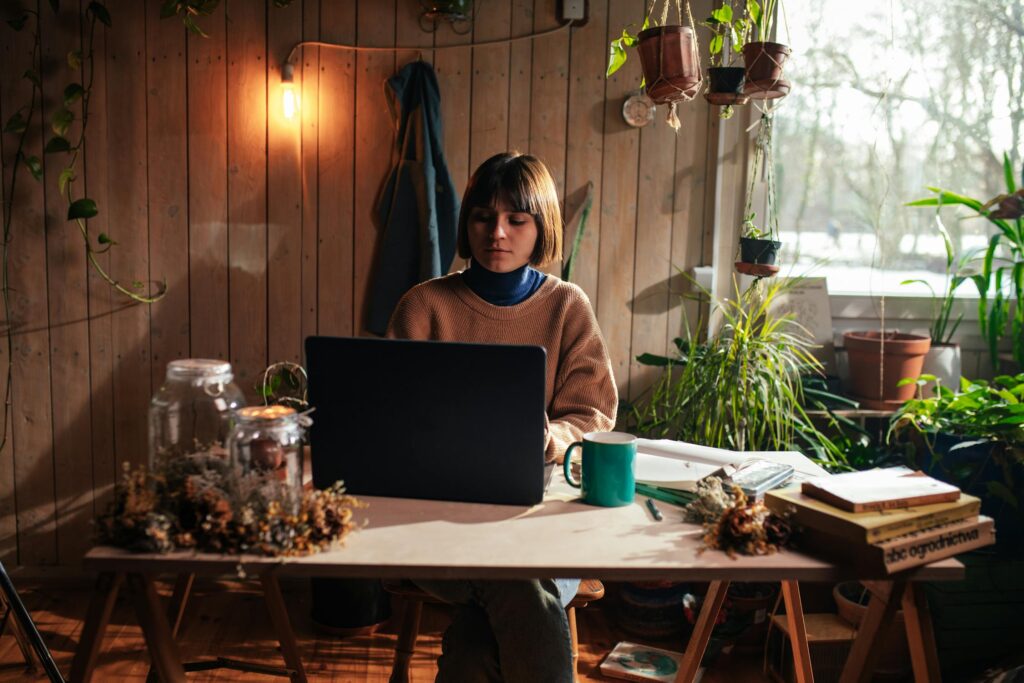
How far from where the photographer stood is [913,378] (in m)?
2.91

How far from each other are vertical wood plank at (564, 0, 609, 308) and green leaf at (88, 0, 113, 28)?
143 cm

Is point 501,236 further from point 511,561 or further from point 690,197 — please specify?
point 690,197

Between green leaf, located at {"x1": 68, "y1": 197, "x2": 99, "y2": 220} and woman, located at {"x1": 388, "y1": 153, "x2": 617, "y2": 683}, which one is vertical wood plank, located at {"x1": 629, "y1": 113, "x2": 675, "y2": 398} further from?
green leaf, located at {"x1": 68, "y1": 197, "x2": 99, "y2": 220}

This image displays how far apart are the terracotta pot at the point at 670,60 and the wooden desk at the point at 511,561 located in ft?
3.62

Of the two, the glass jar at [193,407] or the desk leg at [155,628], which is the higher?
the glass jar at [193,407]

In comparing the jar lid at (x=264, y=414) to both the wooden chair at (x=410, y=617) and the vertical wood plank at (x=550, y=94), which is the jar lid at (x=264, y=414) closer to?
the wooden chair at (x=410, y=617)

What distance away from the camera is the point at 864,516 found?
1.26m

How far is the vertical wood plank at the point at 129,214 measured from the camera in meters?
2.90

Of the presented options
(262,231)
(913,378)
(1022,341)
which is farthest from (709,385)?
(262,231)

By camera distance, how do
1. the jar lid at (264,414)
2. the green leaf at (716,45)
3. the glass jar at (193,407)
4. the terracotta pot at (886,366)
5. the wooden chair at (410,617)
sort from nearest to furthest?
the jar lid at (264,414) → the glass jar at (193,407) → the wooden chair at (410,617) → the green leaf at (716,45) → the terracotta pot at (886,366)

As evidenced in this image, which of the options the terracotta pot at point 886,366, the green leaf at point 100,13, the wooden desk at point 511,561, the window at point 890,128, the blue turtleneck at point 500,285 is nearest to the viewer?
the wooden desk at point 511,561

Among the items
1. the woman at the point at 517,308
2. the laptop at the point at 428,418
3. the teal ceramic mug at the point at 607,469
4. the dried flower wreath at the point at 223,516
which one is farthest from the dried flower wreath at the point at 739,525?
the dried flower wreath at the point at 223,516

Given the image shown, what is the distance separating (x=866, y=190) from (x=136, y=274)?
8.12 ft

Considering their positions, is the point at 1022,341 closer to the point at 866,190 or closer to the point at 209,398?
the point at 866,190
